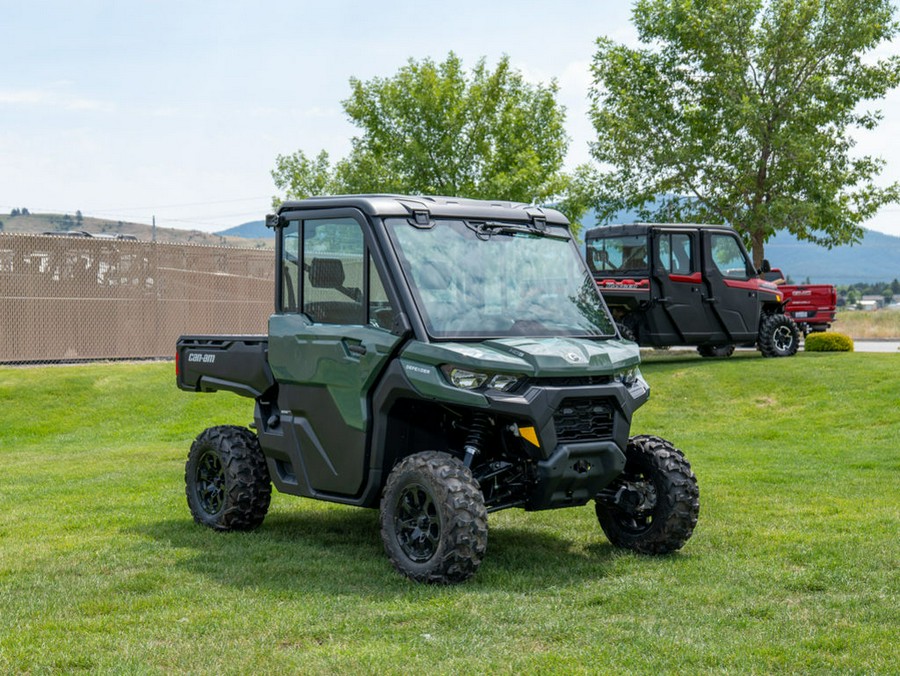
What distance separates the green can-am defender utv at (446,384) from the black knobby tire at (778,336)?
51.1 feet

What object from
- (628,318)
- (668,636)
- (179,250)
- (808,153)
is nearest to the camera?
(668,636)

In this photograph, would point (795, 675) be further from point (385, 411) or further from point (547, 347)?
point (385, 411)

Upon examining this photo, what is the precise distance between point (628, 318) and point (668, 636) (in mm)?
16401

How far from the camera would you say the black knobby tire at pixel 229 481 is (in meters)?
8.74

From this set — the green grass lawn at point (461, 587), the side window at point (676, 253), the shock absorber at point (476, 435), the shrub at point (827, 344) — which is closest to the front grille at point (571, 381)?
the shock absorber at point (476, 435)

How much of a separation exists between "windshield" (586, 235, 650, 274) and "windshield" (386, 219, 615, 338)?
44.7ft

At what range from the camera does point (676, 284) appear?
70.9ft

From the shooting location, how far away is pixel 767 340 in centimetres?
2302

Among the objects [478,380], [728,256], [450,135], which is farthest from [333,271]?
[450,135]

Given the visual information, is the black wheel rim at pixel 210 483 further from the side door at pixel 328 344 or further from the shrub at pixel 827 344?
the shrub at pixel 827 344

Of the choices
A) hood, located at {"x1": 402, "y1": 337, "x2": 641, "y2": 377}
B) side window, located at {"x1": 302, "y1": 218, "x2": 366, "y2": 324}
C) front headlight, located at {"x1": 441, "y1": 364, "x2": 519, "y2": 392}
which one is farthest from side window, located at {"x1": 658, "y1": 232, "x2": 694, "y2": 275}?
front headlight, located at {"x1": 441, "y1": 364, "x2": 519, "y2": 392}

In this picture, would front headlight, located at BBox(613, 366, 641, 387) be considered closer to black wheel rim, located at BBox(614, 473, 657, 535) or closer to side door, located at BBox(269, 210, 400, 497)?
black wheel rim, located at BBox(614, 473, 657, 535)

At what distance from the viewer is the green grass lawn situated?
5.47 meters

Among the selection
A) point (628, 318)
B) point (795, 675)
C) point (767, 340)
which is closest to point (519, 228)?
point (795, 675)
